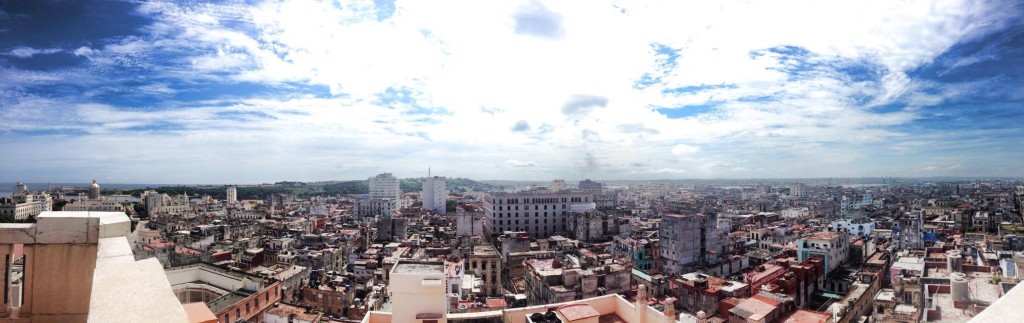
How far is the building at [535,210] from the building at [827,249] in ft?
77.5

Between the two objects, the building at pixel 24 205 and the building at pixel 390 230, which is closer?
the building at pixel 390 230

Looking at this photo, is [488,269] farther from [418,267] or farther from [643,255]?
[418,267]

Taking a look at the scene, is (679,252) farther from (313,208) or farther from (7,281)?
(313,208)

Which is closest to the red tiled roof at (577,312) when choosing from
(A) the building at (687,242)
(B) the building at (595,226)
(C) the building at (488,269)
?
(C) the building at (488,269)

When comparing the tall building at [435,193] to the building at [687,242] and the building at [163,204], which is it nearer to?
the building at [163,204]

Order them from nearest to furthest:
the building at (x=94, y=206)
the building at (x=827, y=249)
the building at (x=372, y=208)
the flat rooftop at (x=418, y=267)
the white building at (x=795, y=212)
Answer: the flat rooftop at (x=418, y=267) < the building at (x=827, y=249) < the building at (x=94, y=206) < the white building at (x=795, y=212) < the building at (x=372, y=208)

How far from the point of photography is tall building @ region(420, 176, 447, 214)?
94438mm

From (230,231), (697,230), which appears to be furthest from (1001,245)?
(230,231)

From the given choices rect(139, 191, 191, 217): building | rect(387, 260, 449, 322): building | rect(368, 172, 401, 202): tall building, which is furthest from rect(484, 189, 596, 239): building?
rect(368, 172, 401, 202): tall building

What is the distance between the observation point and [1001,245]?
2703cm

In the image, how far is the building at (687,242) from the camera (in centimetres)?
2906

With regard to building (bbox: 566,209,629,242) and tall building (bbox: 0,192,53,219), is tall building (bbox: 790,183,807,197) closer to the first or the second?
building (bbox: 566,209,629,242)

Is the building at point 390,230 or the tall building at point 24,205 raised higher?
the tall building at point 24,205

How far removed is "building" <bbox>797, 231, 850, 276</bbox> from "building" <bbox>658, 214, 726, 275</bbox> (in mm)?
5227
